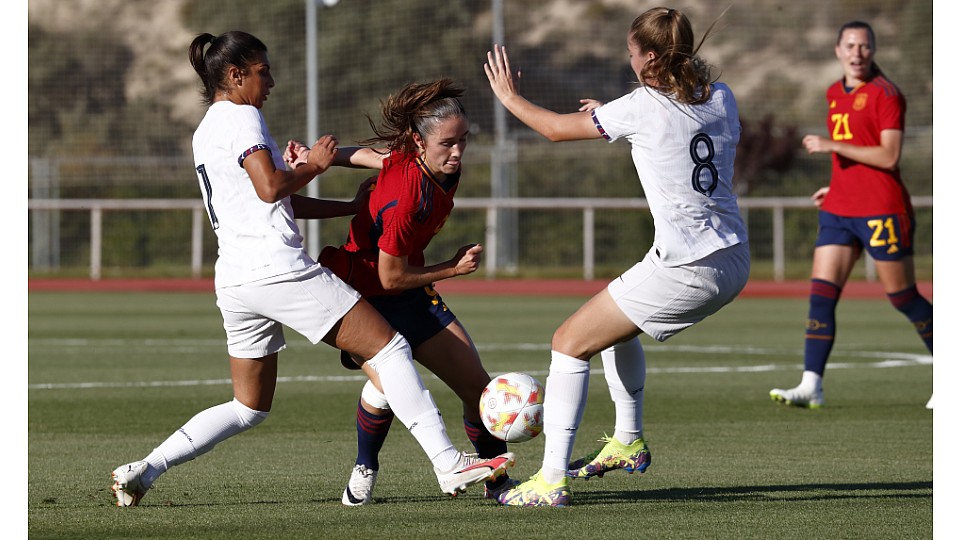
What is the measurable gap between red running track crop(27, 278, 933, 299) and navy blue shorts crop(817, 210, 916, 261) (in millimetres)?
13936

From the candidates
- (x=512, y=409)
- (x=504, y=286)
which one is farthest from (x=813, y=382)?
(x=504, y=286)

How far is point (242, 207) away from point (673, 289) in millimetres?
1677

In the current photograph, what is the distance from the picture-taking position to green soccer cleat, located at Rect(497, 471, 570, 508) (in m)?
5.60

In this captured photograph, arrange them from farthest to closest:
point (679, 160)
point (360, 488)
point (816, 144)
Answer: point (816, 144), point (360, 488), point (679, 160)

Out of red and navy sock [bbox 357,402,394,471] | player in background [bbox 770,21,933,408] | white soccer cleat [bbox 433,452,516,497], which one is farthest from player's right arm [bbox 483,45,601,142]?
player in background [bbox 770,21,933,408]

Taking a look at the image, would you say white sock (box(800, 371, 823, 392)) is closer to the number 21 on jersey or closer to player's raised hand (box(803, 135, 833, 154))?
player's raised hand (box(803, 135, 833, 154))

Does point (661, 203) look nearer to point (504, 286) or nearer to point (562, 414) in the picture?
point (562, 414)

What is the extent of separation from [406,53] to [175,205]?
18443mm

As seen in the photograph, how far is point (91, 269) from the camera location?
28359 mm

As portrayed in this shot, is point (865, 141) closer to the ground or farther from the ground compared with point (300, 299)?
farther from the ground

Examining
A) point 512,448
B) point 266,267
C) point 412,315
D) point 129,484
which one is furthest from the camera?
point 512,448

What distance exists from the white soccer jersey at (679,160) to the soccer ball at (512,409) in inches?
30.1

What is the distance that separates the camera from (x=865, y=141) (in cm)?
943

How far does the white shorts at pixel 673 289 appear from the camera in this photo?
17.8 ft
